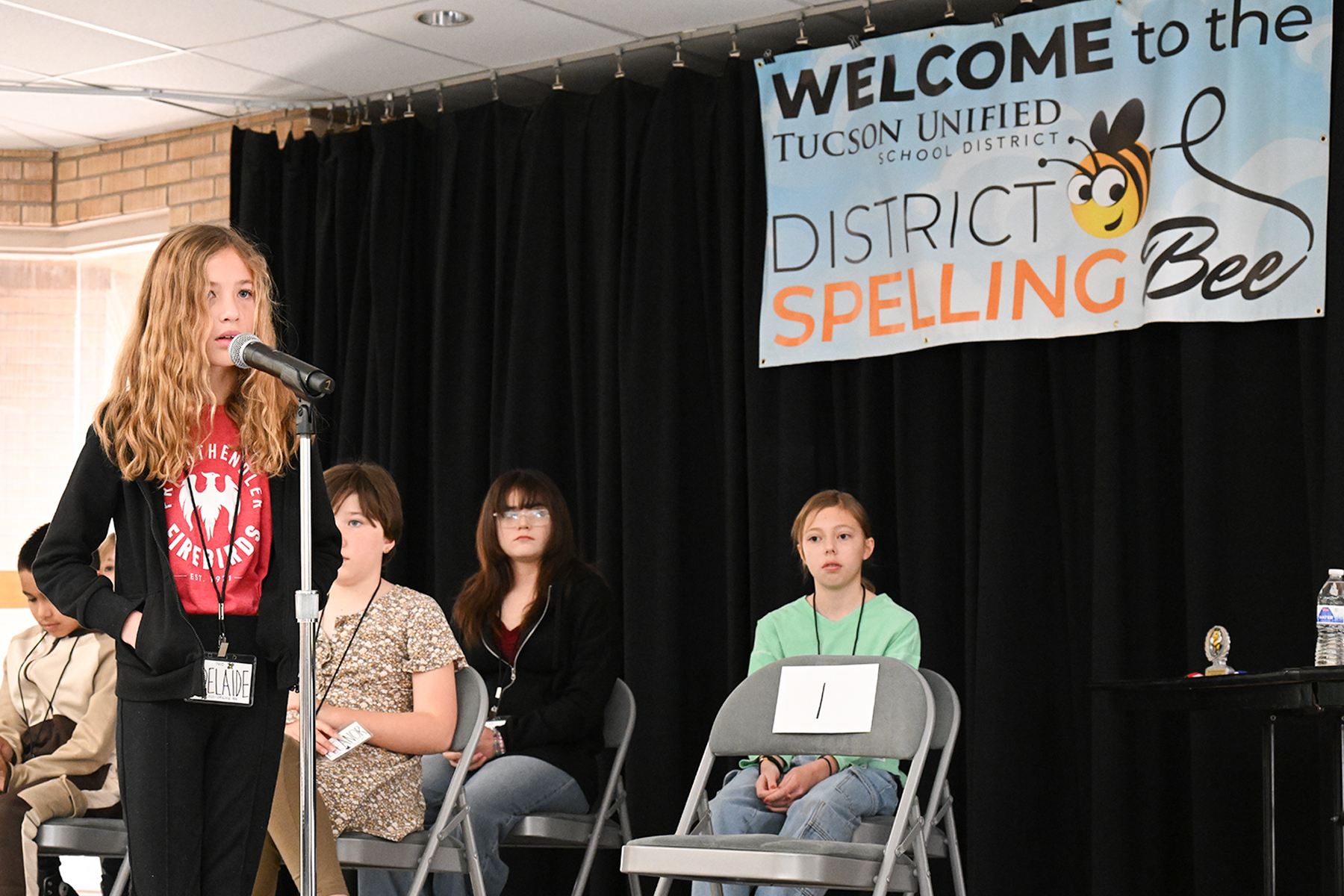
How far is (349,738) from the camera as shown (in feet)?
10.3

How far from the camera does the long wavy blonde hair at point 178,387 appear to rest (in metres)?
2.14

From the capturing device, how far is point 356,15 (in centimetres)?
453

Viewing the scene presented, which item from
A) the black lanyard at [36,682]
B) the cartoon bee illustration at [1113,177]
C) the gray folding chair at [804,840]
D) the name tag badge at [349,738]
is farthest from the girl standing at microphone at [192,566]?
the cartoon bee illustration at [1113,177]

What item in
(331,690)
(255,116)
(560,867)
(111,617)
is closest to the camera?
(111,617)

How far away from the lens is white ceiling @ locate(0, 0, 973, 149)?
14.7 feet

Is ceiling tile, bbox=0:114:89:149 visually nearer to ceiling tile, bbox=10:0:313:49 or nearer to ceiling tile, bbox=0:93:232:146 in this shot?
ceiling tile, bbox=0:93:232:146

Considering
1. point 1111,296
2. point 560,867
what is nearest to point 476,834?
point 560,867

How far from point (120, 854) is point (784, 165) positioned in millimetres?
2607

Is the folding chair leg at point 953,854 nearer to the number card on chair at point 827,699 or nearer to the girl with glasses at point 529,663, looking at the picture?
the number card on chair at point 827,699

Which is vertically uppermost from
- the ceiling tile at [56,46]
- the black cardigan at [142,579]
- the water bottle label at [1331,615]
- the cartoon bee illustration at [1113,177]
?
the ceiling tile at [56,46]

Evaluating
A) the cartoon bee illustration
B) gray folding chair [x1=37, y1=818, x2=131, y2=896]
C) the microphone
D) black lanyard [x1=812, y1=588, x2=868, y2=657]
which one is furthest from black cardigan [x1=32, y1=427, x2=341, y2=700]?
the cartoon bee illustration

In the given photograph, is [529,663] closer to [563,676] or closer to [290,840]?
[563,676]

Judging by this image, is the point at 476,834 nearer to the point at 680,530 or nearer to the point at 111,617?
the point at 680,530

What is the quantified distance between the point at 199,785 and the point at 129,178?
168 inches
